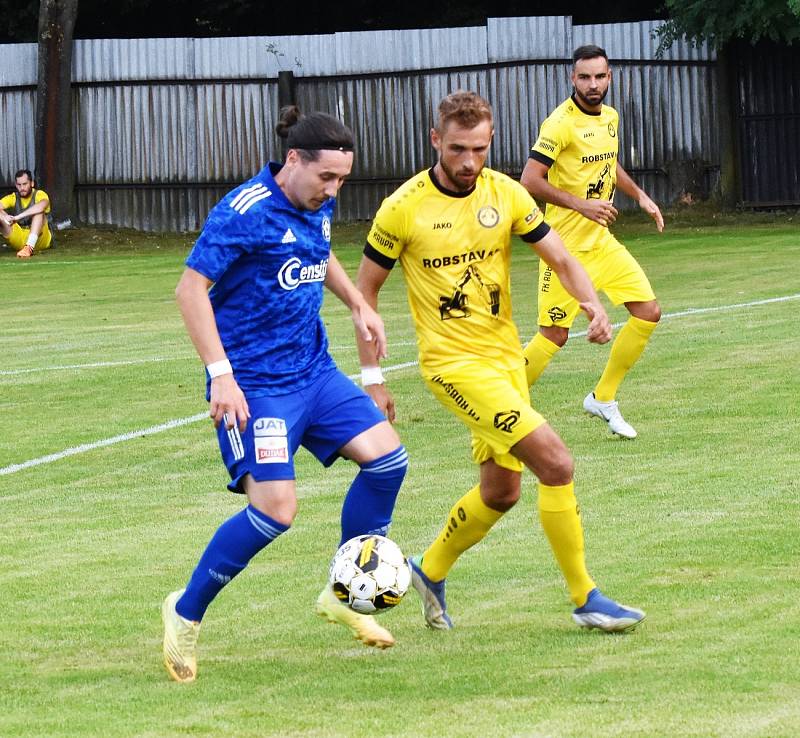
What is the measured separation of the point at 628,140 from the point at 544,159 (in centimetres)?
1837

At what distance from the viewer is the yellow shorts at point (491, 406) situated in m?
6.64

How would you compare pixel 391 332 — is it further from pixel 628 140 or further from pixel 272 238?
pixel 628 140

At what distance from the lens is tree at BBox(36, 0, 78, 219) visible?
3014 cm

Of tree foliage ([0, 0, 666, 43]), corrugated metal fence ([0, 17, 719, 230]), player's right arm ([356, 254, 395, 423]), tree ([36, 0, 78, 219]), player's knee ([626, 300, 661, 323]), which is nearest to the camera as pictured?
player's right arm ([356, 254, 395, 423])

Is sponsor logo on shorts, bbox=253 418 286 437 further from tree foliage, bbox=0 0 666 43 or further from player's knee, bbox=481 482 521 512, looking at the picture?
tree foliage, bbox=0 0 666 43

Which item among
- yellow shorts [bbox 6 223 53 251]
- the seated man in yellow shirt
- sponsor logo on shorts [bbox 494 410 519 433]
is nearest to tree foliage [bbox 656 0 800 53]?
the seated man in yellow shirt

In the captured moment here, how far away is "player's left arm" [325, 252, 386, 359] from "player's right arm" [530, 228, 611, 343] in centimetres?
74

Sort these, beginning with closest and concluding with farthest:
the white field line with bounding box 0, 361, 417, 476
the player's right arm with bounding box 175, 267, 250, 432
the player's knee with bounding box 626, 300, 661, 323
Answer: the player's right arm with bounding box 175, 267, 250, 432, the white field line with bounding box 0, 361, 417, 476, the player's knee with bounding box 626, 300, 661, 323

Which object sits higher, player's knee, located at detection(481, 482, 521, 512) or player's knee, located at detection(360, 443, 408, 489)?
player's knee, located at detection(360, 443, 408, 489)

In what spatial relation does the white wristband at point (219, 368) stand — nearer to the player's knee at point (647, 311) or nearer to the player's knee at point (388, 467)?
the player's knee at point (388, 467)

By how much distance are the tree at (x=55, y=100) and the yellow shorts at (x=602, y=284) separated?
20552 mm

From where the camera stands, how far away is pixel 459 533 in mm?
6980

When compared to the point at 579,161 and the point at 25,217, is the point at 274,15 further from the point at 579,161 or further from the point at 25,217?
the point at 579,161

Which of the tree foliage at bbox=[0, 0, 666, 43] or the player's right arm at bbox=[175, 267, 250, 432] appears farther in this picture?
the tree foliage at bbox=[0, 0, 666, 43]
